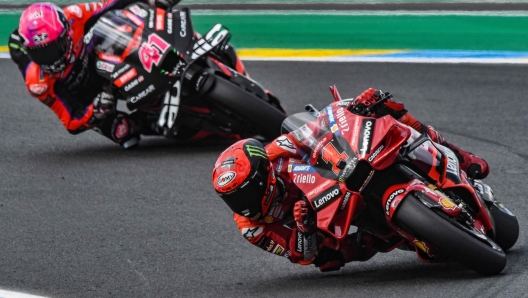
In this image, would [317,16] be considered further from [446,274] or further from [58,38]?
[446,274]

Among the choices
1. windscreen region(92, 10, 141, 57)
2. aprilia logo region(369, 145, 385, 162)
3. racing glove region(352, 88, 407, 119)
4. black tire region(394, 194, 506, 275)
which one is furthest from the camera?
windscreen region(92, 10, 141, 57)

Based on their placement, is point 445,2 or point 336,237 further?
point 445,2

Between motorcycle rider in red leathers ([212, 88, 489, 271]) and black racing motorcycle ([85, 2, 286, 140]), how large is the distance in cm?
260

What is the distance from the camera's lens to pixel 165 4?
30.0ft

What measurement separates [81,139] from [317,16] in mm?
4336

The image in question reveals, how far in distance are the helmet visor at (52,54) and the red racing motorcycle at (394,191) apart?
11.7 feet

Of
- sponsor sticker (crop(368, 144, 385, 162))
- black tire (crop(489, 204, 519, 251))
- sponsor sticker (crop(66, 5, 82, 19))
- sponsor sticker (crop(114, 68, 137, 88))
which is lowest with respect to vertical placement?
sponsor sticker (crop(114, 68, 137, 88))

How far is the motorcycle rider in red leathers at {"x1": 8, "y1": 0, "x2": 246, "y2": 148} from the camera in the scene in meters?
8.59

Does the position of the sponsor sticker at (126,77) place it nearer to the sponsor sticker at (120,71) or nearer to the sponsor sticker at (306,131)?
the sponsor sticker at (120,71)

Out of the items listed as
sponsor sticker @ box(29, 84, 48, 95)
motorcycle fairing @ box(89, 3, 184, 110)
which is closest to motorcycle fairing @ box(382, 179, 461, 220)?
motorcycle fairing @ box(89, 3, 184, 110)

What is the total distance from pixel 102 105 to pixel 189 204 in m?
1.75

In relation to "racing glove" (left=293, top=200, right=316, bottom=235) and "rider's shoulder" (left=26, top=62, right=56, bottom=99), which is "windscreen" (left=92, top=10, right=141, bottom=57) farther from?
"racing glove" (left=293, top=200, right=316, bottom=235)

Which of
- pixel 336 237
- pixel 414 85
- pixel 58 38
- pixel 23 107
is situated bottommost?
pixel 23 107

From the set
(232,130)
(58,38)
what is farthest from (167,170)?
(58,38)
